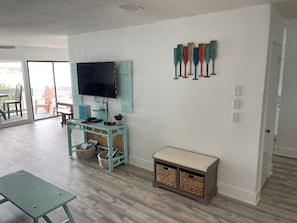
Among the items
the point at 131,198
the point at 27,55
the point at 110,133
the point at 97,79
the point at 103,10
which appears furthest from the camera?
the point at 27,55

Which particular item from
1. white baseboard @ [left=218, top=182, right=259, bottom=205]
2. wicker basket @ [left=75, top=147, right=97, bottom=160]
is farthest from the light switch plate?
wicker basket @ [left=75, top=147, right=97, bottom=160]

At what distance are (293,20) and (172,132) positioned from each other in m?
2.37

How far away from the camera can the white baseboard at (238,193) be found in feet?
9.04

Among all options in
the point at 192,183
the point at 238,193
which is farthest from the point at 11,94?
the point at 238,193

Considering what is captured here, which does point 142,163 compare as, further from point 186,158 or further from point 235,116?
point 235,116

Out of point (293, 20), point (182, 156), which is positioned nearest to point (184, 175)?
point (182, 156)

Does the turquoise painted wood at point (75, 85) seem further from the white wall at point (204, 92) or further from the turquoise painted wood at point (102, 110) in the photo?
the white wall at point (204, 92)

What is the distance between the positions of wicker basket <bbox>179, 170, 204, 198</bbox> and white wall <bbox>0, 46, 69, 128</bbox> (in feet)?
19.7

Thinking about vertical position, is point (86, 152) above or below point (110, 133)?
below

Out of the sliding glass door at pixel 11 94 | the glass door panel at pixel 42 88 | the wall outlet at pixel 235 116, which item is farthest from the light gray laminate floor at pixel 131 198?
the glass door panel at pixel 42 88

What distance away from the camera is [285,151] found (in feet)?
14.1

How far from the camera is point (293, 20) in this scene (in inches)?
126

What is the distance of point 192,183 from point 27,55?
257 inches

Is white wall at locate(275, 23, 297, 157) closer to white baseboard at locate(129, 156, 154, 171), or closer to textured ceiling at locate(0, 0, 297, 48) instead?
textured ceiling at locate(0, 0, 297, 48)
